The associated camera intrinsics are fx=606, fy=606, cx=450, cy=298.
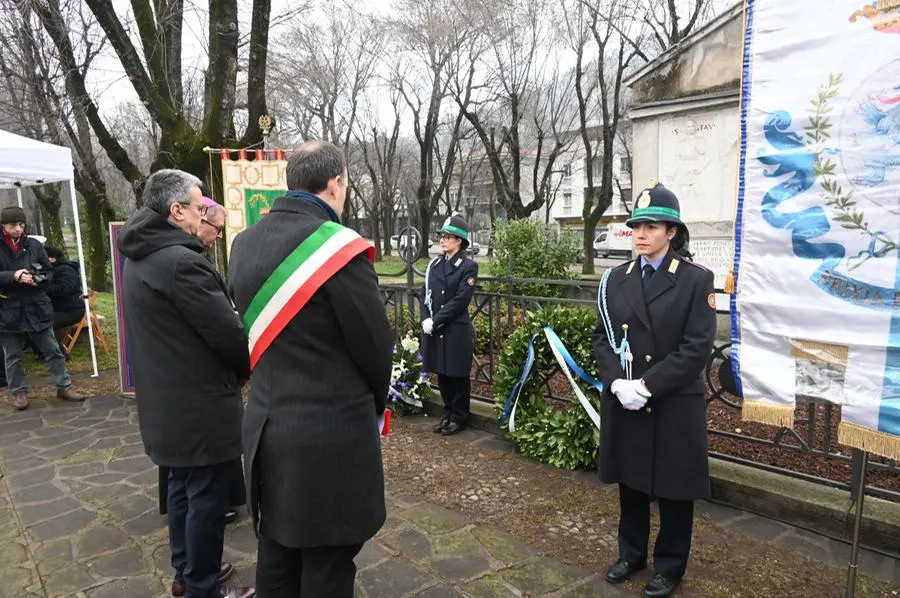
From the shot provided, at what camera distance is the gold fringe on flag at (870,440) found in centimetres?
232

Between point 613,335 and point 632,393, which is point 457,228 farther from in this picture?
point 632,393

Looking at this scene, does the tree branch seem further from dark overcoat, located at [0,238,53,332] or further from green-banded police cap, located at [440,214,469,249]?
green-banded police cap, located at [440,214,469,249]

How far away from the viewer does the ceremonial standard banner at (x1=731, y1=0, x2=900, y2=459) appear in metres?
2.30

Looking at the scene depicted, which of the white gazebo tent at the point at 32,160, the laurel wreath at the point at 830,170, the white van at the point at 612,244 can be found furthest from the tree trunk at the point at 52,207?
the white van at the point at 612,244

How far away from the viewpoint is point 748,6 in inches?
105

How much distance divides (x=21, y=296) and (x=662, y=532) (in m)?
6.21

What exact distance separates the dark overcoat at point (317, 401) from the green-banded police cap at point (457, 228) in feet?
9.74

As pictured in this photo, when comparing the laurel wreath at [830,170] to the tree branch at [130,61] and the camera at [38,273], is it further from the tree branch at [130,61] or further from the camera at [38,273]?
the tree branch at [130,61]

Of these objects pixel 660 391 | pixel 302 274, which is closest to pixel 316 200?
pixel 302 274

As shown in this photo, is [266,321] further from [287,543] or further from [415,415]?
[415,415]

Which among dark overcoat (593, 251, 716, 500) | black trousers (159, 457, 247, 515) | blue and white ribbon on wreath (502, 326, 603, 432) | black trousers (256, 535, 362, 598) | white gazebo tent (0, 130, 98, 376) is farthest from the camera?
white gazebo tent (0, 130, 98, 376)

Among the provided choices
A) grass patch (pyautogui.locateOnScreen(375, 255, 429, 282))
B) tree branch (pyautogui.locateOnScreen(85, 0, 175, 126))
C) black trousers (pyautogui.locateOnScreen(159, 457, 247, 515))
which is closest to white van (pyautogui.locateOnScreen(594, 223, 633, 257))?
grass patch (pyautogui.locateOnScreen(375, 255, 429, 282))

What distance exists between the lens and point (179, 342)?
2719 mm

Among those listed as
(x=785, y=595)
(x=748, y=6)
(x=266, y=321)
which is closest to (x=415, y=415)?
(x=785, y=595)
